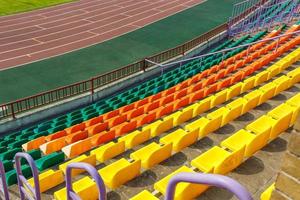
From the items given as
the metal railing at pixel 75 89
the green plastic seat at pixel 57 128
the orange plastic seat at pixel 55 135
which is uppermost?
the orange plastic seat at pixel 55 135

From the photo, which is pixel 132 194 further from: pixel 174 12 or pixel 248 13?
pixel 174 12

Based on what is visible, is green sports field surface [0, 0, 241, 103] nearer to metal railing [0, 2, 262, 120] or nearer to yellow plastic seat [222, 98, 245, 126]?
metal railing [0, 2, 262, 120]

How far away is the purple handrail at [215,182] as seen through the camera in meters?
2.04

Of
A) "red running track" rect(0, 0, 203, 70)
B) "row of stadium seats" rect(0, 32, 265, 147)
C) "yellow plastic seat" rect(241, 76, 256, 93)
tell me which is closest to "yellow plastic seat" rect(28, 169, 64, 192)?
"row of stadium seats" rect(0, 32, 265, 147)

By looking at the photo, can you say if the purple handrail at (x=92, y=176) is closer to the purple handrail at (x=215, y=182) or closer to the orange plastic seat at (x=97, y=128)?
the purple handrail at (x=215, y=182)

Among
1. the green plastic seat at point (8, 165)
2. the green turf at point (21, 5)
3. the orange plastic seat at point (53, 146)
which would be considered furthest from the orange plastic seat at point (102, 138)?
the green turf at point (21, 5)

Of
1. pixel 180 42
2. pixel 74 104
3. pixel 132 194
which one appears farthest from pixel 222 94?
pixel 180 42

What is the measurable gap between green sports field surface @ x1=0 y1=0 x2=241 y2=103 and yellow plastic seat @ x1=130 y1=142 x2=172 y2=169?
435 inches

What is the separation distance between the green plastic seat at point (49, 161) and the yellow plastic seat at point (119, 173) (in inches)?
84.2

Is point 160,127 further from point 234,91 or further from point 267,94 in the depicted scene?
point 267,94

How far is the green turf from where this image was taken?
1260 inches

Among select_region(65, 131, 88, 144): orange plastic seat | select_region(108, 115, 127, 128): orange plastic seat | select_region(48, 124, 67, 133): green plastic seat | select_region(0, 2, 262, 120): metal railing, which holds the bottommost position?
select_region(0, 2, 262, 120): metal railing

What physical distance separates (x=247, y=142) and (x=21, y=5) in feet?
105

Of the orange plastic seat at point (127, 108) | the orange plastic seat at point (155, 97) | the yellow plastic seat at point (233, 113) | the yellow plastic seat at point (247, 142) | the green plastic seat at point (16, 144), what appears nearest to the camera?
the yellow plastic seat at point (247, 142)
